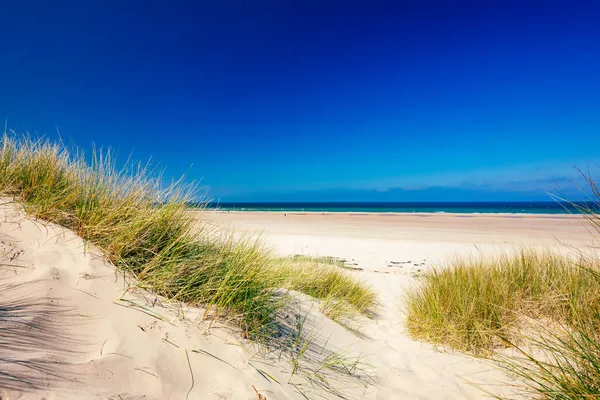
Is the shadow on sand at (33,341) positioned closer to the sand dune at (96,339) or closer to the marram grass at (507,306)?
the sand dune at (96,339)

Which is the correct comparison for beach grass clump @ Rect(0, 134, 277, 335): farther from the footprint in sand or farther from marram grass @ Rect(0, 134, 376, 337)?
the footprint in sand

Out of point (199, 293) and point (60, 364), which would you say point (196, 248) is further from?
point (60, 364)

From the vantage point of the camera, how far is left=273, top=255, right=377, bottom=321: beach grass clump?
485cm

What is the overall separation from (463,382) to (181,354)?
8.41ft

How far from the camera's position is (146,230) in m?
3.04

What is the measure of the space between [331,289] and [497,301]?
2.41 metres

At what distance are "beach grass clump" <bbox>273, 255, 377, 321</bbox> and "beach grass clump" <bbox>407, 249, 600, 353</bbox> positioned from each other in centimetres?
95

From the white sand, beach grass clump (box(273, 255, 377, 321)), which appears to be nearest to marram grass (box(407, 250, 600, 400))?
the white sand

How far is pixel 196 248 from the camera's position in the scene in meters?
3.32

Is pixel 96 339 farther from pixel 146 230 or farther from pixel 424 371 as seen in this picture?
pixel 424 371

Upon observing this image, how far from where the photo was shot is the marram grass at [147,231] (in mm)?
2811

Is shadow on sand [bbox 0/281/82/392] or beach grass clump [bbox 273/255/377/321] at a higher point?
shadow on sand [bbox 0/281/82/392]

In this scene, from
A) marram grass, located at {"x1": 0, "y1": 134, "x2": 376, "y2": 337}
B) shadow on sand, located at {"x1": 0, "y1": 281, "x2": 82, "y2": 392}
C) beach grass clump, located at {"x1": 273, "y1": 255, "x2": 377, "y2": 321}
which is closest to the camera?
shadow on sand, located at {"x1": 0, "y1": 281, "x2": 82, "y2": 392}

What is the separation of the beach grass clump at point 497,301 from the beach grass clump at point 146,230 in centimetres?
224
